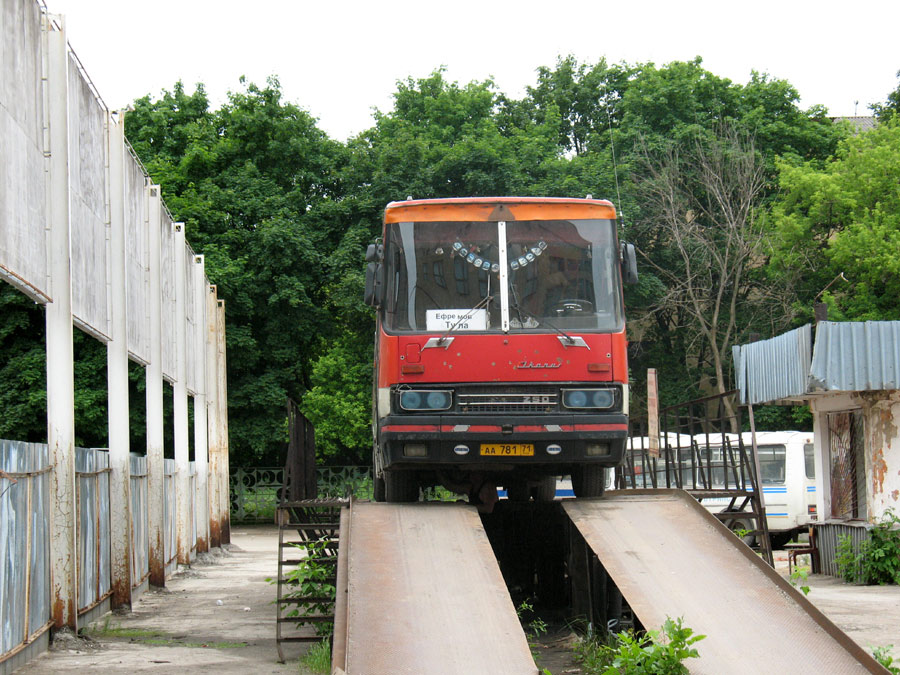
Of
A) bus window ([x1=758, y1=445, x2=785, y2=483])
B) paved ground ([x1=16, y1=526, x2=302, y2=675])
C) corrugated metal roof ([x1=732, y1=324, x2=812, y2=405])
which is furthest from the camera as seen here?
bus window ([x1=758, y1=445, x2=785, y2=483])

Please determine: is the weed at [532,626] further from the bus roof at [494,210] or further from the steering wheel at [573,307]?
the bus roof at [494,210]

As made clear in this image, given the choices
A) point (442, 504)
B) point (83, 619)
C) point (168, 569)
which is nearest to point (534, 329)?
point (442, 504)

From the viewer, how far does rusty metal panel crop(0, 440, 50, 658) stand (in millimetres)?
9328

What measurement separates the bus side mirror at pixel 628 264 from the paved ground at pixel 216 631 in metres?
3.48

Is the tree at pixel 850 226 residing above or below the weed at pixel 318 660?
above

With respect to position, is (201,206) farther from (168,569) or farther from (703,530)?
(703,530)

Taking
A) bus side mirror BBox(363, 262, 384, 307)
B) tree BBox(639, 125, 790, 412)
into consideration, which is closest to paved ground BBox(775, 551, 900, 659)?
bus side mirror BBox(363, 262, 384, 307)

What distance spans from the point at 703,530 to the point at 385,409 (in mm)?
3029

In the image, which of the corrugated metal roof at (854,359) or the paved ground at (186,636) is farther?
the corrugated metal roof at (854,359)

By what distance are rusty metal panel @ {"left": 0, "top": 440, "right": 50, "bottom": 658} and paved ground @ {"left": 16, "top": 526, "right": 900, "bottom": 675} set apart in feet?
1.36

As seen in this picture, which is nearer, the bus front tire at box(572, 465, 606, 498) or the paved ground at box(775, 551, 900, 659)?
the paved ground at box(775, 551, 900, 659)

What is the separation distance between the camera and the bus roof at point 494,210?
432 inches

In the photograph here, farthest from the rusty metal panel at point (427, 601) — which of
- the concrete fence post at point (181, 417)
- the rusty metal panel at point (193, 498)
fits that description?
the rusty metal panel at point (193, 498)

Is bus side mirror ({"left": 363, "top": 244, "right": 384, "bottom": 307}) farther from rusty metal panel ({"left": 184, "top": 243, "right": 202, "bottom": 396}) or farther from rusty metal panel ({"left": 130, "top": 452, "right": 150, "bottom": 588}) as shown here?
rusty metal panel ({"left": 184, "top": 243, "right": 202, "bottom": 396})
